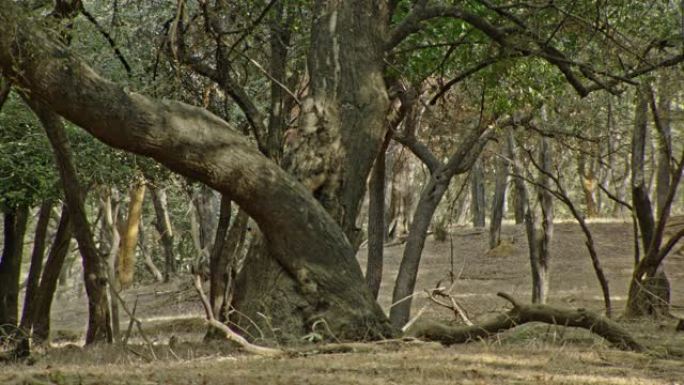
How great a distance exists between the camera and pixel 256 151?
726cm

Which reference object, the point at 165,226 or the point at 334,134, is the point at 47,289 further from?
the point at 165,226

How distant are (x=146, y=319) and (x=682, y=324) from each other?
48.5ft

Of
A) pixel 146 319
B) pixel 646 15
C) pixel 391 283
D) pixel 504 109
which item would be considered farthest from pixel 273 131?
pixel 391 283

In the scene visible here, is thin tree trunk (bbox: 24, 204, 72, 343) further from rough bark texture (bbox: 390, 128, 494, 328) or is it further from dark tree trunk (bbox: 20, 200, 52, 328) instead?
rough bark texture (bbox: 390, 128, 494, 328)

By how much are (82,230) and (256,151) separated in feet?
14.7

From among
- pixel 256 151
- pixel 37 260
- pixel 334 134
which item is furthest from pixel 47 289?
pixel 256 151

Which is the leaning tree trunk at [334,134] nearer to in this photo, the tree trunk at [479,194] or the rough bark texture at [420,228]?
the rough bark texture at [420,228]

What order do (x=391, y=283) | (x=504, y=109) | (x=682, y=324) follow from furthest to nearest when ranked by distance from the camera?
(x=391, y=283) < (x=504, y=109) < (x=682, y=324)

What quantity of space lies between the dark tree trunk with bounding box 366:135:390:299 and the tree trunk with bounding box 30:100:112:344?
3675mm

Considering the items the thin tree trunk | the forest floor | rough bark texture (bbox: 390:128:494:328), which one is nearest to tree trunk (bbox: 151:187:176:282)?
the thin tree trunk

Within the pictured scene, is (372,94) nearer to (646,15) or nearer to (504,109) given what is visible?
(504,109)

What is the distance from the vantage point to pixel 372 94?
27.3 feet

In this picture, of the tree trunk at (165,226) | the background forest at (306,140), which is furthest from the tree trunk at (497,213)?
the tree trunk at (165,226)

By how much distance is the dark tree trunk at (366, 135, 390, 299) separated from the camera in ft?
39.7
